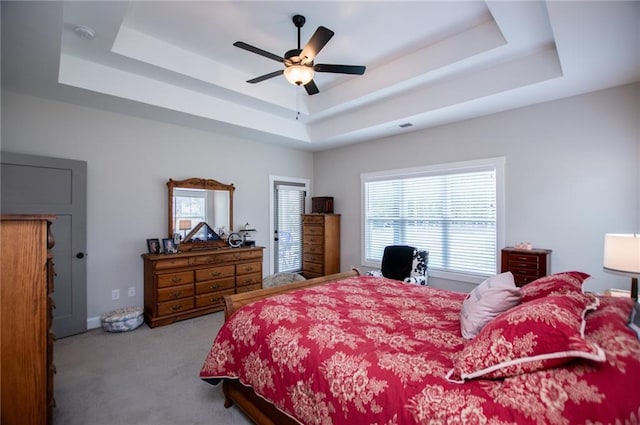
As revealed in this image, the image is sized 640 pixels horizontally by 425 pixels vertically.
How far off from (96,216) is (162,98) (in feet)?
5.56

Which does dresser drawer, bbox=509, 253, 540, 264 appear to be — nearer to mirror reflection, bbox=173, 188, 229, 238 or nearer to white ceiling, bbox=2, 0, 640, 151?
white ceiling, bbox=2, 0, 640, 151

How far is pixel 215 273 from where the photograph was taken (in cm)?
424

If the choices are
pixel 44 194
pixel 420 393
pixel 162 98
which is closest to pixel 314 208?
pixel 162 98

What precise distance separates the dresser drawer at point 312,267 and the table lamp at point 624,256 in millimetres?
4041

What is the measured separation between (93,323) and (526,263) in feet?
17.1

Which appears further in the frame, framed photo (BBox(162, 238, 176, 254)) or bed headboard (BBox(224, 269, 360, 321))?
framed photo (BBox(162, 238, 176, 254))

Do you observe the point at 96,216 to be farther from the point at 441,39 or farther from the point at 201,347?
the point at 441,39

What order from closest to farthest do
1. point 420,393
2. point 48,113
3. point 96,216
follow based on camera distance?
1. point 420,393
2. point 48,113
3. point 96,216

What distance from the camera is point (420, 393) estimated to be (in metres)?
1.17

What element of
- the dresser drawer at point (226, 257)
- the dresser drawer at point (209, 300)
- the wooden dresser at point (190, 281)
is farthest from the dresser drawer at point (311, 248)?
the dresser drawer at point (209, 300)

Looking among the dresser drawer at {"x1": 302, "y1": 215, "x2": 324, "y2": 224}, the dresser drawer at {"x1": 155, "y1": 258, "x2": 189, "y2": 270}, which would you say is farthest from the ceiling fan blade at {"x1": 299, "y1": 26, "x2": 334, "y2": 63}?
the dresser drawer at {"x1": 302, "y1": 215, "x2": 324, "y2": 224}

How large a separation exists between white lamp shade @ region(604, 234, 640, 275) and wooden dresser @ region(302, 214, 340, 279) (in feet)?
12.9

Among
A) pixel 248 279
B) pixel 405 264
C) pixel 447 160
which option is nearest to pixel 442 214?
pixel 447 160

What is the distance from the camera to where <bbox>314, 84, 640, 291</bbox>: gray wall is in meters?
3.05
